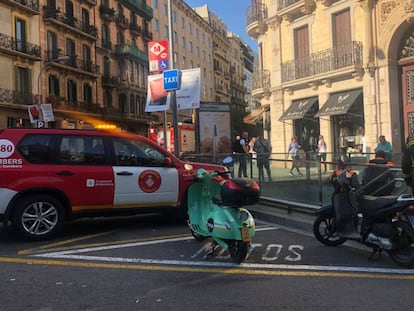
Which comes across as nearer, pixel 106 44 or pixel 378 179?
pixel 378 179

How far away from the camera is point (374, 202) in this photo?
6.05m

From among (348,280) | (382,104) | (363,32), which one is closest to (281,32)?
(363,32)

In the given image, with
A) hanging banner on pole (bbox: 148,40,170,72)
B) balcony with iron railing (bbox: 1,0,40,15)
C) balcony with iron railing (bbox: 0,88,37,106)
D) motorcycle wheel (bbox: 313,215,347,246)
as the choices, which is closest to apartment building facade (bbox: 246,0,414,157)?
hanging banner on pole (bbox: 148,40,170,72)

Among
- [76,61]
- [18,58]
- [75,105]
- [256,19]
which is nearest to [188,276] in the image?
[256,19]

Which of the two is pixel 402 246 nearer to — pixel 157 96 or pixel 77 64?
pixel 157 96

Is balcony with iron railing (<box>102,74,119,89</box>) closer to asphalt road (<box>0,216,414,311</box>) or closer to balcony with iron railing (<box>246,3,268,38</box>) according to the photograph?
balcony with iron railing (<box>246,3,268,38</box>)

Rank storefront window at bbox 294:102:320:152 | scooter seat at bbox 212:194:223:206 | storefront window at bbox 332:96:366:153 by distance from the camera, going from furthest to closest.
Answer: storefront window at bbox 294:102:320:152, storefront window at bbox 332:96:366:153, scooter seat at bbox 212:194:223:206

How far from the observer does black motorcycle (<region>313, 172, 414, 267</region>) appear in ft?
18.5

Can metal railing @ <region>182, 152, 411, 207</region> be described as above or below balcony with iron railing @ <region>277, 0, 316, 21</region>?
below

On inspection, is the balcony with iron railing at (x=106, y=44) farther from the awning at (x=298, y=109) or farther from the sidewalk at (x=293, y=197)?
the sidewalk at (x=293, y=197)

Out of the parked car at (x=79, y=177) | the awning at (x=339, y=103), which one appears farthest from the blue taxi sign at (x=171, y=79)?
the awning at (x=339, y=103)

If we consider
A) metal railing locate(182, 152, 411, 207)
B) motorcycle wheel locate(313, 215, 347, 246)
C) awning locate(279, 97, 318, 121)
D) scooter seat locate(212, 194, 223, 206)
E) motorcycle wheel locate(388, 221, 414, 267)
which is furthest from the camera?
awning locate(279, 97, 318, 121)

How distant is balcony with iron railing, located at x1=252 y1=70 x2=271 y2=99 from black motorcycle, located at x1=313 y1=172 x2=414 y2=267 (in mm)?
19560

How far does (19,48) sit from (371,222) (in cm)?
3508
